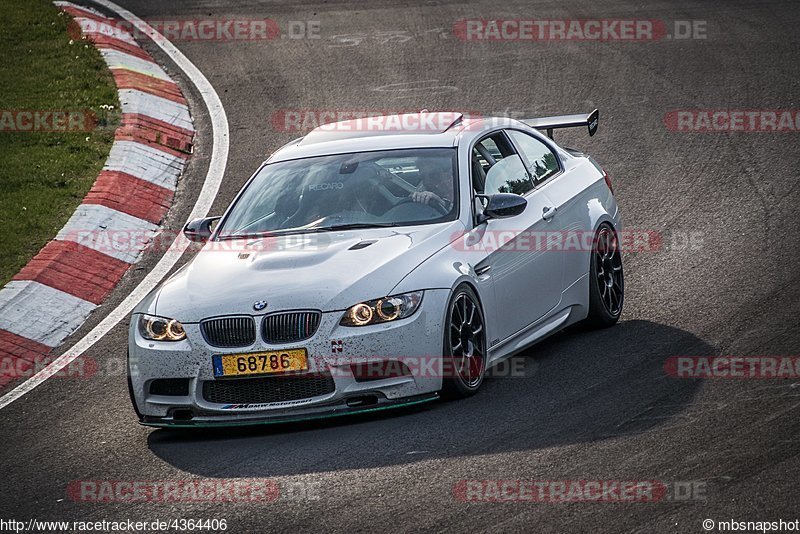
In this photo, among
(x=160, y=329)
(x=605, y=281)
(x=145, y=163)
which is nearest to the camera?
(x=160, y=329)

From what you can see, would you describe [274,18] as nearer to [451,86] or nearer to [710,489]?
[451,86]

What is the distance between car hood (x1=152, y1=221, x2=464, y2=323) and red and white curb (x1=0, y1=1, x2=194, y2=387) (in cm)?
213

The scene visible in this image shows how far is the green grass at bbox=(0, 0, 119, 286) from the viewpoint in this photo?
467 inches

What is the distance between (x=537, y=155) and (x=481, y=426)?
3.09 m

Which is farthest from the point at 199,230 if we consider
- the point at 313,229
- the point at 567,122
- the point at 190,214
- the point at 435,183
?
the point at 190,214

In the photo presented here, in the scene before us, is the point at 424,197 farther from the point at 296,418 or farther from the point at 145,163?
the point at 145,163

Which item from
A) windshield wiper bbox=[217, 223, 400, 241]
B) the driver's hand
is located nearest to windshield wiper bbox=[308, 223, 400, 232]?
windshield wiper bbox=[217, 223, 400, 241]

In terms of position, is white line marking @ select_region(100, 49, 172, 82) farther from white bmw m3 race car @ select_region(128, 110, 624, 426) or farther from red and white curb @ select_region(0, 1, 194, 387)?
white bmw m3 race car @ select_region(128, 110, 624, 426)

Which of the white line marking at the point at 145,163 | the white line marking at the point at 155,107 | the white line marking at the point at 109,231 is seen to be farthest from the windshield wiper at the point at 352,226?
the white line marking at the point at 155,107

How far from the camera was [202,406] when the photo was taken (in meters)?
7.44

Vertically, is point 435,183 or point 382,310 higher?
point 435,183

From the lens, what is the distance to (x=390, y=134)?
9.22m

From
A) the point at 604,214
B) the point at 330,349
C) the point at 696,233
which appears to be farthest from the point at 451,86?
the point at 330,349

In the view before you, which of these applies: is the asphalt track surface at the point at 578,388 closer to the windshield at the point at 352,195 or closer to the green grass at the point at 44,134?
the green grass at the point at 44,134
